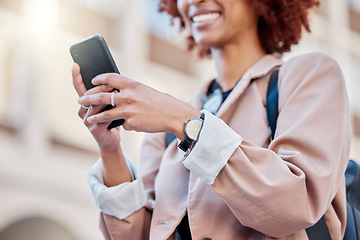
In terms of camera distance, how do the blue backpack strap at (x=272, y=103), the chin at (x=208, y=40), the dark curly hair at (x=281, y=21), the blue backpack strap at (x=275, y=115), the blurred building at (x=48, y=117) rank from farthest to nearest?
the blurred building at (x=48, y=117) < the dark curly hair at (x=281, y=21) < the chin at (x=208, y=40) < the blue backpack strap at (x=272, y=103) < the blue backpack strap at (x=275, y=115)

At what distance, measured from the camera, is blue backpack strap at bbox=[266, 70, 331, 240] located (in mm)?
1541

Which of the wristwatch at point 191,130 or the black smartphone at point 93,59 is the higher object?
the black smartphone at point 93,59

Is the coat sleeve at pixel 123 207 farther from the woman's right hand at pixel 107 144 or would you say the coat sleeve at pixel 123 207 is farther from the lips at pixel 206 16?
the lips at pixel 206 16

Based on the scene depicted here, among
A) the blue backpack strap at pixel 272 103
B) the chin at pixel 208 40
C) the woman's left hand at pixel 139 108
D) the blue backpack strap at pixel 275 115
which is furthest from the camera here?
the chin at pixel 208 40

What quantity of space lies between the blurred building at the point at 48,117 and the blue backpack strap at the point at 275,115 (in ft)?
16.8

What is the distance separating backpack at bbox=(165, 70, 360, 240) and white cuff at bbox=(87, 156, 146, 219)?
0.40m

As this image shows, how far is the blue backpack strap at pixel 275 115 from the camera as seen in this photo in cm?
154

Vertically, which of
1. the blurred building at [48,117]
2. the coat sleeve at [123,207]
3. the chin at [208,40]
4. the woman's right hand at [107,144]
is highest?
the chin at [208,40]

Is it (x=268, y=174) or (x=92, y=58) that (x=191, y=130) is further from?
(x=92, y=58)

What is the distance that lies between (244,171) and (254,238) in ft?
0.82

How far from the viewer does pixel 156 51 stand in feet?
28.9

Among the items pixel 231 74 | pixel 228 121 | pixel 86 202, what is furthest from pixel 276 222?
pixel 86 202

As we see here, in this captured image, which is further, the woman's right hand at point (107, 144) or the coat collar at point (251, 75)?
the coat collar at point (251, 75)

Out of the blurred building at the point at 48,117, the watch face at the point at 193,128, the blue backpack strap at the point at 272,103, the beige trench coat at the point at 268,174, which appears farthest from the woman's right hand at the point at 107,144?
the blurred building at the point at 48,117
